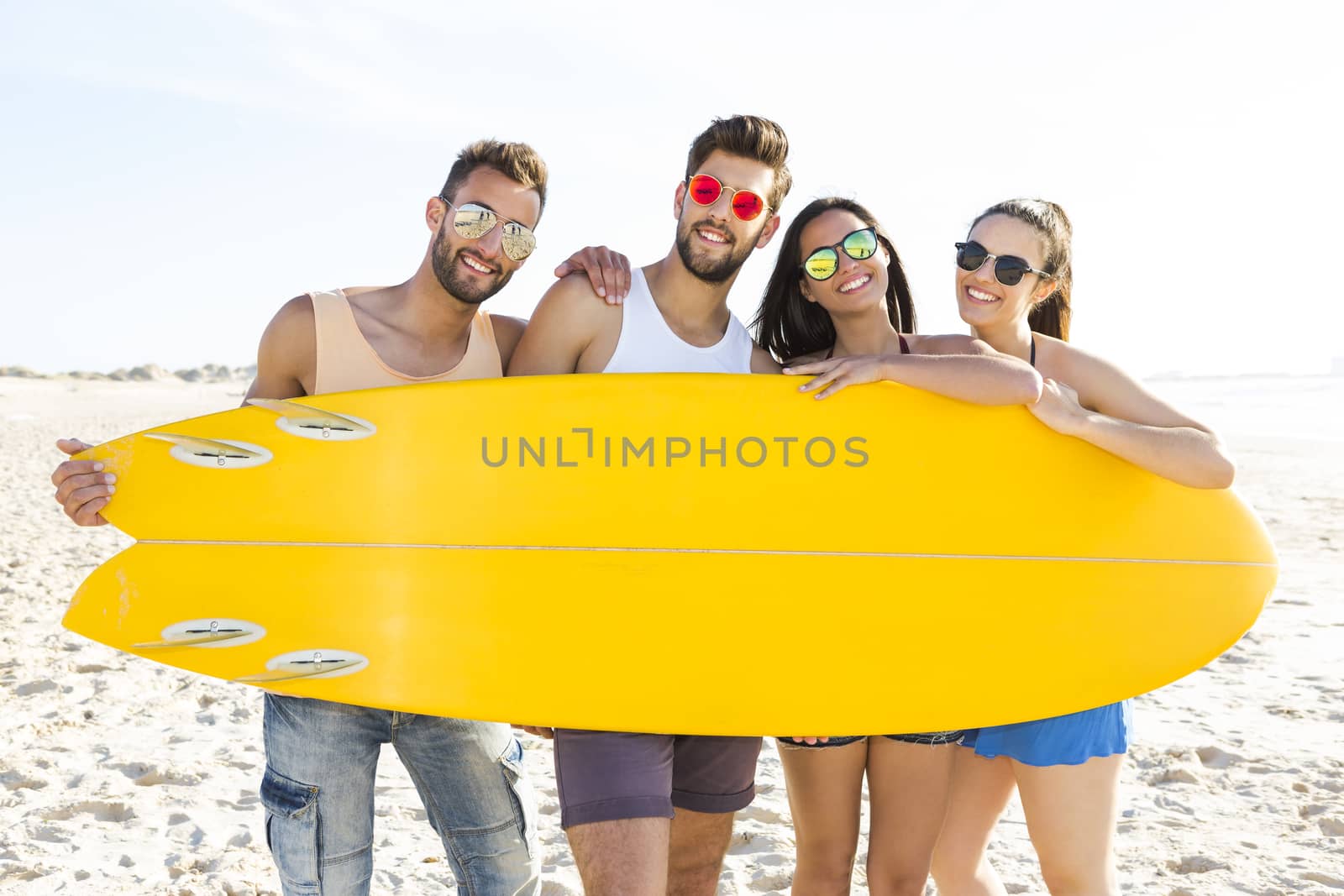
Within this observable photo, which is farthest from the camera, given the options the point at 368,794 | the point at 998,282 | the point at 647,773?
the point at 998,282

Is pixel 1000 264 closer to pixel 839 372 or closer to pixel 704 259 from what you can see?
pixel 839 372

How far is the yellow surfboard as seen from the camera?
6.91 feet

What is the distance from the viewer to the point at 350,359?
2107 millimetres

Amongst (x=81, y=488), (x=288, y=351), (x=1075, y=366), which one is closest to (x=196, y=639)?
(x=81, y=488)

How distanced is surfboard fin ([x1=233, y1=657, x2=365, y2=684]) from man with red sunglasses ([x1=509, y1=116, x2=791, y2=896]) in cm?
43

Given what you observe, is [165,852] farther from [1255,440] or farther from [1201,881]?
[1255,440]

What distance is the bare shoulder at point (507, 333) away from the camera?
2.29m

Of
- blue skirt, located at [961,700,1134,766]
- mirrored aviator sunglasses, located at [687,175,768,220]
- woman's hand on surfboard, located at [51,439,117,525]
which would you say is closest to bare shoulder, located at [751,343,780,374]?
mirrored aviator sunglasses, located at [687,175,768,220]

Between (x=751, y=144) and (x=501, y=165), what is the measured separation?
0.55 m

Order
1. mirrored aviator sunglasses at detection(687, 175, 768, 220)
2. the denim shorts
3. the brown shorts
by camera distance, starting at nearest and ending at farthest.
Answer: the brown shorts, the denim shorts, mirrored aviator sunglasses at detection(687, 175, 768, 220)

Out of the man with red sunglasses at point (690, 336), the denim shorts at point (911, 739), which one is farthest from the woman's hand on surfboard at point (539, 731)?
the denim shorts at point (911, 739)

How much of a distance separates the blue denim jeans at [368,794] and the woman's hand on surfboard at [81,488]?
53 centimetres

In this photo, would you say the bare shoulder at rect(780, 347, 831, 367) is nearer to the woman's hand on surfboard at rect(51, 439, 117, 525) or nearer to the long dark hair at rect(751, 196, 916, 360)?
the long dark hair at rect(751, 196, 916, 360)

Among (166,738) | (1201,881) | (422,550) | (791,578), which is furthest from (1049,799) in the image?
(166,738)
